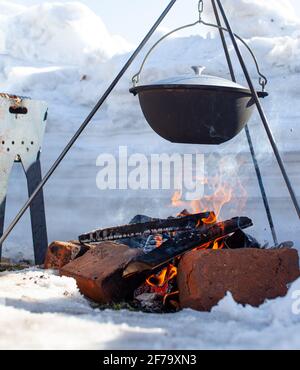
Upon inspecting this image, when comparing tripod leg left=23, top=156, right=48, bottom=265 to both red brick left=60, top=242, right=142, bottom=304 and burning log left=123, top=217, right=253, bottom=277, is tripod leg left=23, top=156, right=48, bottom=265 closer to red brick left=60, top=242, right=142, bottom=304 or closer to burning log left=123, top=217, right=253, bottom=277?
red brick left=60, top=242, right=142, bottom=304

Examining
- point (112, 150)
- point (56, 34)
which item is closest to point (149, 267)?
point (112, 150)

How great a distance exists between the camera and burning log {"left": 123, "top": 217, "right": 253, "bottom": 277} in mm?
3240

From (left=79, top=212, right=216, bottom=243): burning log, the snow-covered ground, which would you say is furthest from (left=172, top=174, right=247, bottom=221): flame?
(left=79, top=212, right=216, bottom=243): burning log

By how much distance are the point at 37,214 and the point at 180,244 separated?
141 centimetres

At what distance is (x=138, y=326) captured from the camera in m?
2.71

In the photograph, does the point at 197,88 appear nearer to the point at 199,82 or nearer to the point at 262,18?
the point at 199,82

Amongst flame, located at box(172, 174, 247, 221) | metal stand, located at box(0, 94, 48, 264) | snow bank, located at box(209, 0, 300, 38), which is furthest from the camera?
snow bank, located at box(209, 0, 300, 38)

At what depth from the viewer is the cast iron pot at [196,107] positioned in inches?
136

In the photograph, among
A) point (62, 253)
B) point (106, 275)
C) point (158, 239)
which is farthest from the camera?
point (62, 253)

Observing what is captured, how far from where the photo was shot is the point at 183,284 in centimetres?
313

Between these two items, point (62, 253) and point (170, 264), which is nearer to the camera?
point (170, 264)

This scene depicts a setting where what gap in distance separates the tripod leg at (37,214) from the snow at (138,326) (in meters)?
1.16

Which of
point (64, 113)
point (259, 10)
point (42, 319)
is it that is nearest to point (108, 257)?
point (42, 319)
